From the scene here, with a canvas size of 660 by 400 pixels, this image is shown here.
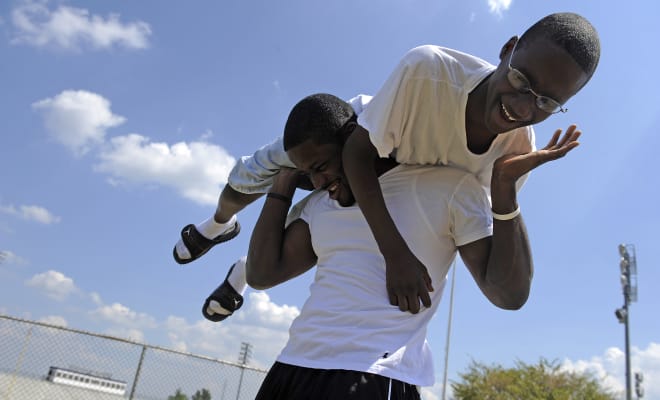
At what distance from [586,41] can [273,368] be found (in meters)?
1.37

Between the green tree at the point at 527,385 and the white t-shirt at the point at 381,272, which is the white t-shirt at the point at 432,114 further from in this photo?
the green tree at the point at 527,385

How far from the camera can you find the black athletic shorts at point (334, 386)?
1430 mm

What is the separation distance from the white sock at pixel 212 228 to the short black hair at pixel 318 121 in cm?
157

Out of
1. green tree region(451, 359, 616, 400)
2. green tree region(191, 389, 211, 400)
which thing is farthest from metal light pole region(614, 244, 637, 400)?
green tree region(191, 389, 211, 400)

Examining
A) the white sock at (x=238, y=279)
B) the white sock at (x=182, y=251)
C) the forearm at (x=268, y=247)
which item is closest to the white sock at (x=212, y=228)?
the white sock at (x=182, y=251)

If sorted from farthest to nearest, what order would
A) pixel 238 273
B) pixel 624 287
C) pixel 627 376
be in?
pixel 624 287
pixel 627 376
pixel 238 273

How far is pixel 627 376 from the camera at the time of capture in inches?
597

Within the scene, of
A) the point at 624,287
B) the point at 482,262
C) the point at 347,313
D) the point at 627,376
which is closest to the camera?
the point at 347,313

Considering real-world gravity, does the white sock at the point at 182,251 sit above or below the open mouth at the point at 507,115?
above

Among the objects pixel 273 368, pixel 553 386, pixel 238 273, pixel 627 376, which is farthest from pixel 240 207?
pixel 553 386

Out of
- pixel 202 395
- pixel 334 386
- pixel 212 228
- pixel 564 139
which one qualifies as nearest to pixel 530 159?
pixel 564 139

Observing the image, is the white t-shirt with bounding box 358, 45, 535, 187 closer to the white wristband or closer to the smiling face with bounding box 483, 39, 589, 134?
the smiling face with bounding box 483, 39, 589, 134

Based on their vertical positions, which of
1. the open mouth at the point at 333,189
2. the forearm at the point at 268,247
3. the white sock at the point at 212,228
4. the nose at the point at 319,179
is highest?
the white sock at the point at 212,228

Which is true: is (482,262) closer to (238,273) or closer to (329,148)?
(329,148)
